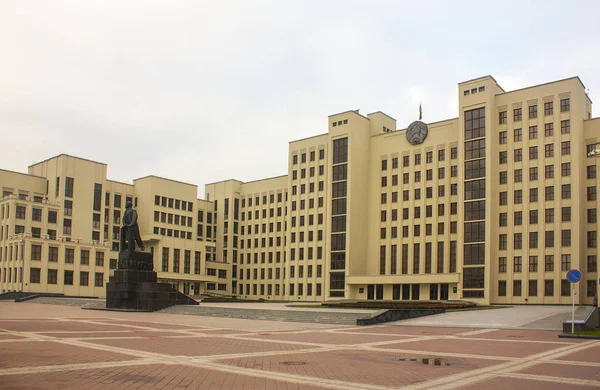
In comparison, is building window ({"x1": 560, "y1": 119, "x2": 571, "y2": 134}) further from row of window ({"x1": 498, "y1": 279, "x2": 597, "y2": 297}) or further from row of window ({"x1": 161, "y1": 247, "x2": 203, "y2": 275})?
row of window ({"x1": 161, "y1": 247, "x2": 203, "y2": 275})

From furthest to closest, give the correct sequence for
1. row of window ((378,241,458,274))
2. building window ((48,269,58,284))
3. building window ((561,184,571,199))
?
row of window ((378,241,458,274)) → building window ((48,269,58,284)) → building window ((561,184,571,199))

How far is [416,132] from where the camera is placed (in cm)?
7456

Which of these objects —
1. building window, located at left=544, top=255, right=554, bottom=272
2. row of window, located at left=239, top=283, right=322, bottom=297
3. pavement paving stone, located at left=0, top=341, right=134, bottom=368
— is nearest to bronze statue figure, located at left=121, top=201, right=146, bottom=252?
pavement paving stone, located at left=0, top=341, right=134, bottom=368

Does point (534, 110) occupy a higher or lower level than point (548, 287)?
higher

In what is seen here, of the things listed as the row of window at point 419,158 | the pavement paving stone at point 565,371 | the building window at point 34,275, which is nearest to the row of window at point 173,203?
the building window at point 34,275

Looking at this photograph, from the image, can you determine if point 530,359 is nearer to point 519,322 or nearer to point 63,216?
point 519,322

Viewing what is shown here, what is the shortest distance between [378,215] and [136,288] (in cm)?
4560

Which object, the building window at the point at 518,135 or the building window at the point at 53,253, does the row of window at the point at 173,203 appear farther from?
the building window at the point at 518,135

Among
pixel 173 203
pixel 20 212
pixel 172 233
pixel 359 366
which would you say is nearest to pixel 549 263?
pixel 359 366

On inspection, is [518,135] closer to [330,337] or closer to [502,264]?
[502,264]

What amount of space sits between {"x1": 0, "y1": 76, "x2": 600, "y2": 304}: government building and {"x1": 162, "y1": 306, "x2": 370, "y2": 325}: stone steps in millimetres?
36820

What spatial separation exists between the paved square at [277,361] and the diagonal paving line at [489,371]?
23mm

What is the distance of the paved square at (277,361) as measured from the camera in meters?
10.2

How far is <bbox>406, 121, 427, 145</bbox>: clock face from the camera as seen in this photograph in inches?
2906
